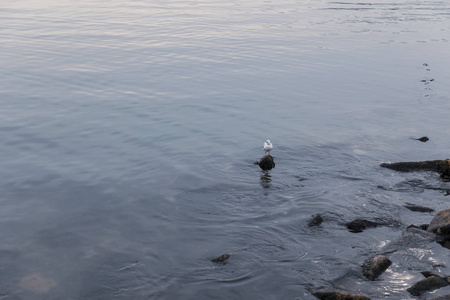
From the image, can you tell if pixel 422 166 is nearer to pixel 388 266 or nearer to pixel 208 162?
pixel 388 266

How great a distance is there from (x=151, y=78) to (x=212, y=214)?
1611cm

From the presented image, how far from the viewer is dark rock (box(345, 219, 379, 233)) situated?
13688mm

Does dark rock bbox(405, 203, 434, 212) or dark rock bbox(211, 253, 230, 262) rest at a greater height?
dark rock bbox(405, 203, 434, 212)

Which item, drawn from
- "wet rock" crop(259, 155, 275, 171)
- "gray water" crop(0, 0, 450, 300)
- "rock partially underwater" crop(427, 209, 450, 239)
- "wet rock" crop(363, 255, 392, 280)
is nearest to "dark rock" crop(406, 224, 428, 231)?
"rock partially underwater" crop(427, 209, 450, 239)

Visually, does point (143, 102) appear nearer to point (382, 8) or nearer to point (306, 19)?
point (306, 19)

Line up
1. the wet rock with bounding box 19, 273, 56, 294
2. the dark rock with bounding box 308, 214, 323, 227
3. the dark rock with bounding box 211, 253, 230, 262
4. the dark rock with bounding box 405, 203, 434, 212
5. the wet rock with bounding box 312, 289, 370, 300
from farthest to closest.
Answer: the dark rock with bounding box 405, 203, 434, 212, the dark rock with bounding box 308, 214, 323, 227, the dark rock with bounding box 211, 253, 230, 262, the wet rock with bounding box 19, 273, 56, 294, the wet rock with bounding box 312, 289, 370, 300

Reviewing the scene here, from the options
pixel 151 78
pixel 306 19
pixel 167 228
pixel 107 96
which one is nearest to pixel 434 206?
Result: pixel 167 228

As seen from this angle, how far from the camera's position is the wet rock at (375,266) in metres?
11.5

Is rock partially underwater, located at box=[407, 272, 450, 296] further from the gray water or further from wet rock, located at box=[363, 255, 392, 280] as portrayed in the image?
wet rock, located at box=[363, 255, 392, 280]

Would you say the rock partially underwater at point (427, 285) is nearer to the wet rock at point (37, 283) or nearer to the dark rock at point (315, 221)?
the dark rock at point (315, 221)

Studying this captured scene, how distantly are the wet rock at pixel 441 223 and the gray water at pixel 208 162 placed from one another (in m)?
0.55

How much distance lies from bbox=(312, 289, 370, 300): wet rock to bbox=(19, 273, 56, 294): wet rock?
5.82 m

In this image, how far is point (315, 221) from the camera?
14.1 metres

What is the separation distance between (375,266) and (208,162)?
8.42 m
